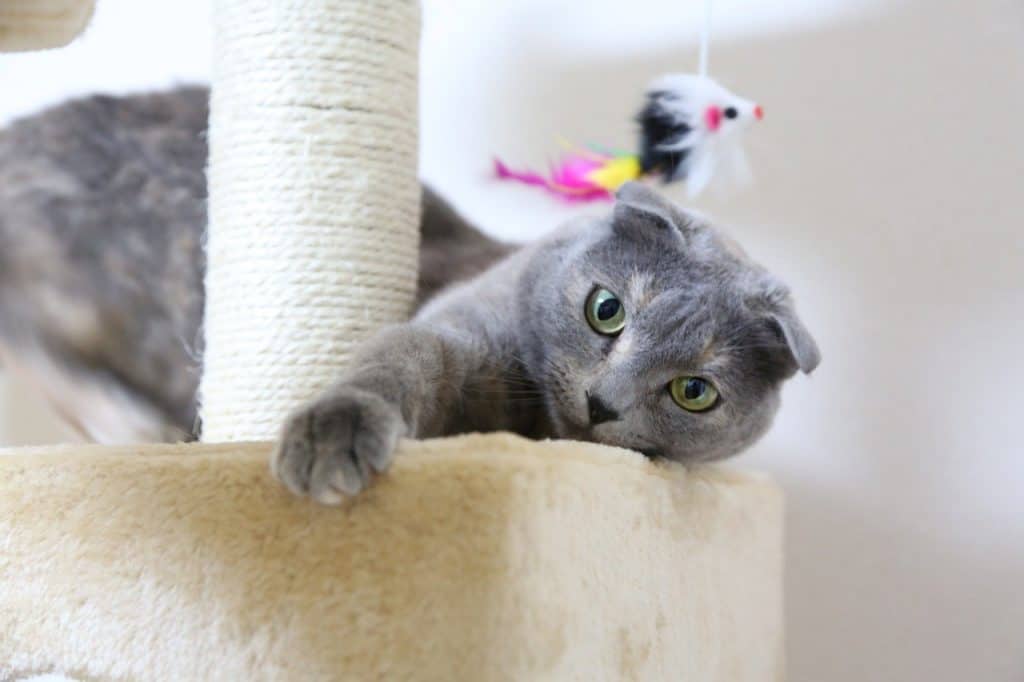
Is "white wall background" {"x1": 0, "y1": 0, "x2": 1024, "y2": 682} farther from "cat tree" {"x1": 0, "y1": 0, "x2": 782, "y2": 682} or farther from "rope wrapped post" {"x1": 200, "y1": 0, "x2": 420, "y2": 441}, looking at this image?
"rope wrapped post" {"x1": 200, "y1": 0, "x2": 420, "y2": 441}

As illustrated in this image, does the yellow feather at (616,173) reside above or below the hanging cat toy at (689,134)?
below

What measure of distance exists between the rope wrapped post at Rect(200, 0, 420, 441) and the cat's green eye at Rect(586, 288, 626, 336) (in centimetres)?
33

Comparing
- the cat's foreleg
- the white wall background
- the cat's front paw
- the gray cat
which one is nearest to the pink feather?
the gray cat

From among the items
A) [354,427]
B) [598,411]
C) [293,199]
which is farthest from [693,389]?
[293,199]

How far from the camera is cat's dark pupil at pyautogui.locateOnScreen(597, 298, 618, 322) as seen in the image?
3.36 ft

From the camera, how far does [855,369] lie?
177 cm

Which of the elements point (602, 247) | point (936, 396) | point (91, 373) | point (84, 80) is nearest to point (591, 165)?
point (602, 247)

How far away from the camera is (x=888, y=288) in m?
1.75

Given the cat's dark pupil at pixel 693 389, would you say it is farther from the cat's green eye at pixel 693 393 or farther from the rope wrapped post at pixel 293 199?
the rope wrapped post at pixel 293 199

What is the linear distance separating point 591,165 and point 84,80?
4.48ft

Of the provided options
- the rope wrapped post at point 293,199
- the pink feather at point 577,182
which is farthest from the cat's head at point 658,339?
the pink feather at point 577,182

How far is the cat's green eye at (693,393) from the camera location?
1009 millimetres

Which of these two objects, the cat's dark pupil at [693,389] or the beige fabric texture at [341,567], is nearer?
the beige fabric texture at [341,567]

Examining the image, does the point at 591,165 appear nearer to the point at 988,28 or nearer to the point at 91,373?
the point at 988,28
